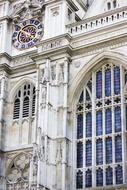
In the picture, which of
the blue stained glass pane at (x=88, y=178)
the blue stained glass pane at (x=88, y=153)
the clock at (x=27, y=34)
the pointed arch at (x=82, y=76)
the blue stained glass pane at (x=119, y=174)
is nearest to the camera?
the blue stained glass pane at (x=119, y=174)

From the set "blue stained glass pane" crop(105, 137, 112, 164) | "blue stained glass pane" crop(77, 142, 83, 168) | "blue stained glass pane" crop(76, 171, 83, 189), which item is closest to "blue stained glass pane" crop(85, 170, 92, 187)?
"blue stained glass pane" crop(76, 171, 83, 189)

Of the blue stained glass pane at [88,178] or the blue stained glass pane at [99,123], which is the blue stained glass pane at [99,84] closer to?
the blue stained glass pane at [99,123]

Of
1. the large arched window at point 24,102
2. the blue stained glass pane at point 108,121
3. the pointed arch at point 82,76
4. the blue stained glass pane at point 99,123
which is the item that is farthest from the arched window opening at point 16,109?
the blue stained glass pane at point 108,121

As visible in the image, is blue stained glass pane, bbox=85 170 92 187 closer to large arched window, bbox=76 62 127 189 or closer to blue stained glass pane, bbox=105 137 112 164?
large arched window, bbox=76 62 127 189

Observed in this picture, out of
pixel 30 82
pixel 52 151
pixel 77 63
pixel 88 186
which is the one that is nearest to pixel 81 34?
pixel 77 63

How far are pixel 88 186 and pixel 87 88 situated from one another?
499 centimetres

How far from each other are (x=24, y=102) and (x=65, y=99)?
3.37 metres

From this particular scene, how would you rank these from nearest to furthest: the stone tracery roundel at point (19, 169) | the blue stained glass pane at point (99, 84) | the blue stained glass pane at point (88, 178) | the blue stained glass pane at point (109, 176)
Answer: the blue stained glass pane at point (109, 176) → the blue stained glass pane at point (88, 178) → the blue stained glass pane at point (99, 84) → the stone tracery roundel at point (19, 169)

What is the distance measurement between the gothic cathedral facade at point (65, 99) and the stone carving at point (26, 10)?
114 mm

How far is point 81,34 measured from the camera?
81.8ft

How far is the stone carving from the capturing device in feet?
92.2

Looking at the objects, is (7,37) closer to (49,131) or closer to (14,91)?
(14,91)

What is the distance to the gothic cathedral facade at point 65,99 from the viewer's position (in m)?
22.1

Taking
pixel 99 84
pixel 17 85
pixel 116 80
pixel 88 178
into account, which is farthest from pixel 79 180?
pixel 17 85
